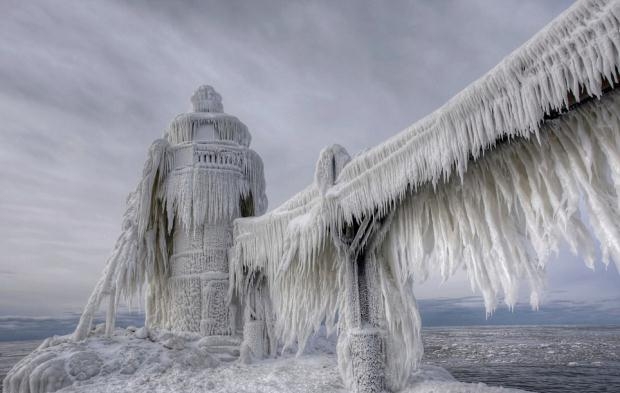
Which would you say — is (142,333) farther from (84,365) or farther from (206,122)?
(206,122)

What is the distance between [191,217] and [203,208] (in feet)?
1.64

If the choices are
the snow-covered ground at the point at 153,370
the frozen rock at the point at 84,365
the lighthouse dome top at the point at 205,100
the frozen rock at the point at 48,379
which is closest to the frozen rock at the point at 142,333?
the snow-covered ground at the point at 153,370

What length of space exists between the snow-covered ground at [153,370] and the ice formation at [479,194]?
1.25 meters

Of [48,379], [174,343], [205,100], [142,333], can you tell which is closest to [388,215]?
[174,343]

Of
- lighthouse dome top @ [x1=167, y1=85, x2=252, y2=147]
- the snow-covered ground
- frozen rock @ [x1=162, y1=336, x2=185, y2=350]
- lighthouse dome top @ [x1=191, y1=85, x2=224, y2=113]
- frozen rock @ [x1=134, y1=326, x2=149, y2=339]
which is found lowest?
the snow-covered ground

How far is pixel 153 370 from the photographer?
9.20 metres

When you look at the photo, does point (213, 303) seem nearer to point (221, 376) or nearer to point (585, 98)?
point (221, 376)

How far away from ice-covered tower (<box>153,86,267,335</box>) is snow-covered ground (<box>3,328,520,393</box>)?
172 cm

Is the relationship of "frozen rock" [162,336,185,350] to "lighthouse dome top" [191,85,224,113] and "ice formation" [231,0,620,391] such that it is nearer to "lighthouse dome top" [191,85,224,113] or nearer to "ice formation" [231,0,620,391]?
"ice formation" [231,0,620,391]

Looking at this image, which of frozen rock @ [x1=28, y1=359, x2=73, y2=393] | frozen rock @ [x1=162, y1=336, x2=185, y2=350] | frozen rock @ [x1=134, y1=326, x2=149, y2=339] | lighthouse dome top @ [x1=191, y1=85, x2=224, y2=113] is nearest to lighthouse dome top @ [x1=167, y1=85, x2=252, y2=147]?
lighthouse dome top @ [x1=191, y1=85, x2=224, y2=113]

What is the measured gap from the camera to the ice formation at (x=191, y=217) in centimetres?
1234

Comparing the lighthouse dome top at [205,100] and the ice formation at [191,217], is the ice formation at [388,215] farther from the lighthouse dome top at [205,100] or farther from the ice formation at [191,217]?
the lighthouse dome top at [205,100]

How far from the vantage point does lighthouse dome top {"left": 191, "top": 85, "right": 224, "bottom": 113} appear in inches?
562

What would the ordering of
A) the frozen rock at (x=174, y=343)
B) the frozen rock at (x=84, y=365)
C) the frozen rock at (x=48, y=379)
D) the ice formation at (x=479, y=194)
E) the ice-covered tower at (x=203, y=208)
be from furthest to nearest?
the ice-covered tower at (x=203, y=208) < the frozen rock at (x=174, y=343) < the frozen rock at (x=84, y=365) < the frozen rock at (x=48, y=379) < the ice formation at (x=479, y=194)
